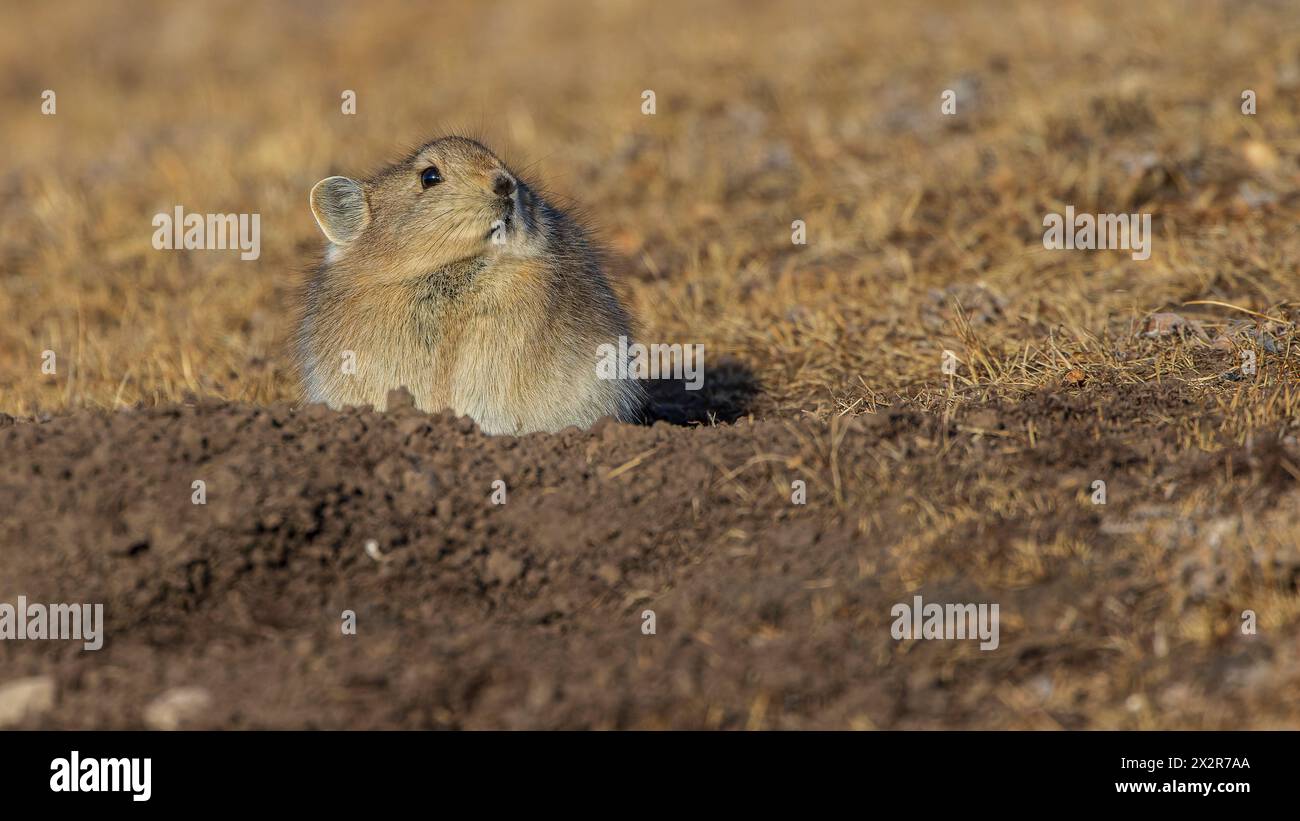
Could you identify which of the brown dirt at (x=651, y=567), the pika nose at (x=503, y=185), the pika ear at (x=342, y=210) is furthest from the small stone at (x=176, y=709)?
the pika ear at (x=342, y=210)

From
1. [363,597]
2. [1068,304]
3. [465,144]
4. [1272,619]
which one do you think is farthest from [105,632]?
[1068,304]

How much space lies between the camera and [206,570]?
4875 mm

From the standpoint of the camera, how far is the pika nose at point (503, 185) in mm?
5738

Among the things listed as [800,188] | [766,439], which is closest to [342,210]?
[766,439]

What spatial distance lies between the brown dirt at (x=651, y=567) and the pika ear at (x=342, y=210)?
110 cm

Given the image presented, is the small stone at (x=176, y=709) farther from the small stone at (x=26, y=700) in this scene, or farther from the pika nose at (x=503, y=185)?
the pika nose at (x=503, y=185)

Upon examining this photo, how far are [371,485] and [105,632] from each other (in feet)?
3.30

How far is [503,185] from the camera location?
575cm

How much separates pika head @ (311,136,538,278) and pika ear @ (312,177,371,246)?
36 mm

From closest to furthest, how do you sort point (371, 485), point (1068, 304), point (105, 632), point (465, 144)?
point (105, 632)
point (371, 485)
point (465, 144)
point (1068, 304)

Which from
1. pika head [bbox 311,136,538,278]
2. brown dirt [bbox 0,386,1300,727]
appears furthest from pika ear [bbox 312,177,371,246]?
brown dirt [bbox 0,386,1300,727]

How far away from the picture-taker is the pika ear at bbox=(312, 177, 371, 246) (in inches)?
251

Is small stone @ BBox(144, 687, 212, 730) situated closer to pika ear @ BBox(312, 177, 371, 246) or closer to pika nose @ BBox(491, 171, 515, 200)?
pika nose @ BBox(491, 171, 515, 200)
